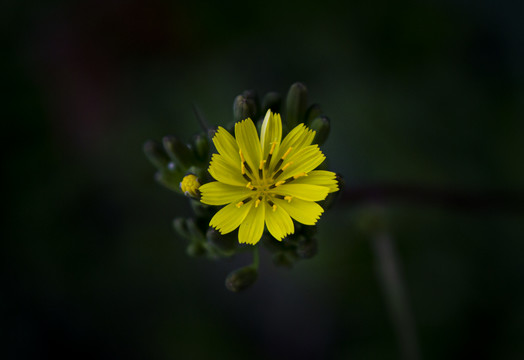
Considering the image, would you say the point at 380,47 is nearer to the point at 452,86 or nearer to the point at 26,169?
the point at 452,86

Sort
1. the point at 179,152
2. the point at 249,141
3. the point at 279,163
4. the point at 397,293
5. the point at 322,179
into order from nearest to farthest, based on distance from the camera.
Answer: the point at 322,179 → the point at 249,141 → the point at 279,163 → the point at 179,152 → the point at 397,293

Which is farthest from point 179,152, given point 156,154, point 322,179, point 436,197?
point 436,197

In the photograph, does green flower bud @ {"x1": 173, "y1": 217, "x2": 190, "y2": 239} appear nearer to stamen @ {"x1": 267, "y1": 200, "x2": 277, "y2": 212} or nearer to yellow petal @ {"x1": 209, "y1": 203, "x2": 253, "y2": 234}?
yellow petal @ {"x1": 209, "y1": 203, "x2": 253, "y2": 234}

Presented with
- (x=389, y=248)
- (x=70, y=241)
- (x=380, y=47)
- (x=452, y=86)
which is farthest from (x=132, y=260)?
(x=452, y=86)

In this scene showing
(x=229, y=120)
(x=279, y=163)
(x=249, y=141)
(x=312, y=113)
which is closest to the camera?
(x=249, y=141)

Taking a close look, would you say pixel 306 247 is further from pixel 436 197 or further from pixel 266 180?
pixel 436 197
